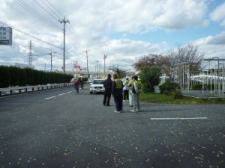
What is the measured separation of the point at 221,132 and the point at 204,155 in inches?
110

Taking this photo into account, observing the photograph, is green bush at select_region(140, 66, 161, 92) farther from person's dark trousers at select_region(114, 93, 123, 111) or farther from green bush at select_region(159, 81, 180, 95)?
person's dark trousers at select_region(114, 93, 123, 111)

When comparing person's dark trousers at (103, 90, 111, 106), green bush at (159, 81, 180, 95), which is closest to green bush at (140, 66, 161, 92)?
green bush at (159, 81, 180, 95)

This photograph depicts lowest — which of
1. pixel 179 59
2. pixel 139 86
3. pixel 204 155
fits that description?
pixel 204 155

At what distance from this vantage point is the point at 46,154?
659 cm

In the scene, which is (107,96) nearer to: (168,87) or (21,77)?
(168,87)

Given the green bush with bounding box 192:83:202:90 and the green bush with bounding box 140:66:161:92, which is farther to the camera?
the green bush with bounding box 140:66:161:92

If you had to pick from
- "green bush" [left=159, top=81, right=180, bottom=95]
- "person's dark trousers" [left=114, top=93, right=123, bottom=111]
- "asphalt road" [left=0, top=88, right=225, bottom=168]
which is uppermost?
"green bush" [left=159, top=81, right=180, bottom=95]

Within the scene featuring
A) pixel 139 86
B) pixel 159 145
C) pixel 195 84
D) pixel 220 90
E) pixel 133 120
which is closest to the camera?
pixel 159 145

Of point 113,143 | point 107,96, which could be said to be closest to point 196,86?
point 107,96

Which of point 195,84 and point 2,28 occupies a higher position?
point 2,28

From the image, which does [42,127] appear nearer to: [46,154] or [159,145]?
[46,154]

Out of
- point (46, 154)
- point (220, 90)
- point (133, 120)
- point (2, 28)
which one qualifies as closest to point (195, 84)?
point (220, 90)

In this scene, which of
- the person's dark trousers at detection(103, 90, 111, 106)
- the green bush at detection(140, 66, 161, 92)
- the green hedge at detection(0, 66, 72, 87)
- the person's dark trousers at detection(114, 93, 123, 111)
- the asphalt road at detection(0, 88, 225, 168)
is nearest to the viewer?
the asphalt road at detection(0, 88, 225, 168)

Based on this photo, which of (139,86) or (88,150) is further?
(139,86)
